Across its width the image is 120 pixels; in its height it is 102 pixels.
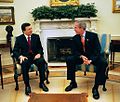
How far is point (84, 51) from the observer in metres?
4.00

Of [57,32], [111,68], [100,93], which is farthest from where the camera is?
[57,32]

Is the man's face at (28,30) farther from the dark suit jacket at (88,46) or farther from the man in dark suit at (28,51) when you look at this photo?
the dark suit jacket at (88,46)

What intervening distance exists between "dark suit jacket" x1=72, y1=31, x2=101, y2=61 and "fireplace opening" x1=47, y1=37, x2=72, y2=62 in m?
1.43

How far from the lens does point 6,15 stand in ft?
17.5

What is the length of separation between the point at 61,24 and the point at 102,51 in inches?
57.3

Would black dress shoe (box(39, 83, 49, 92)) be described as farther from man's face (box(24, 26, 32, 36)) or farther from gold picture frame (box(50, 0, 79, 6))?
gold picture frame (box(50, 0, 79, 6))

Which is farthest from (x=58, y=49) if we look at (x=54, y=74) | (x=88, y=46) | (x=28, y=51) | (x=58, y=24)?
(x=88, y=46)

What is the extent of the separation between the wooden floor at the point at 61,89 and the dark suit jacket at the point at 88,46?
0.55 m

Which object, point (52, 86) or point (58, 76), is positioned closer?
point (52, 86)

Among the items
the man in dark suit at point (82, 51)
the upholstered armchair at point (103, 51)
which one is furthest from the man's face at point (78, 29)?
the upholstered armchair at point (103, 51)

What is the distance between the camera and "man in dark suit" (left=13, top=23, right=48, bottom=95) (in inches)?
153

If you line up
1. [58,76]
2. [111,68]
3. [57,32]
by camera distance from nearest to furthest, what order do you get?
[58,76] → [111,68] → [57,32]

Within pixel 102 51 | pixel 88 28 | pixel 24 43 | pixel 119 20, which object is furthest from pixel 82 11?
pixel 24 43

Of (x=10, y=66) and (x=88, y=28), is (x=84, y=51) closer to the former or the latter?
(x=88, y=28)
